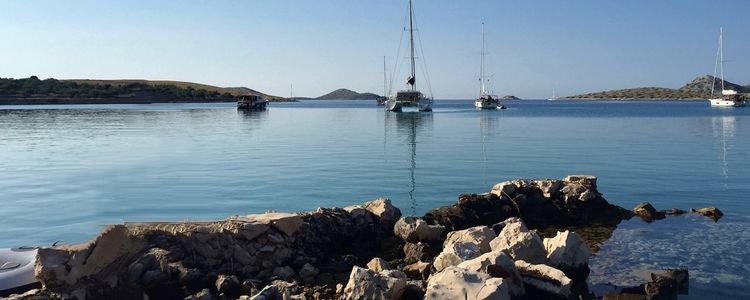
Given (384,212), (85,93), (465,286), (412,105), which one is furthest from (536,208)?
(85,93)

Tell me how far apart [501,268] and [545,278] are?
3.22 ft

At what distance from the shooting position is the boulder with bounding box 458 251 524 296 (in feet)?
30.7

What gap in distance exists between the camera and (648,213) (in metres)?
17.0

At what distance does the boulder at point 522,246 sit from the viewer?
10836mm

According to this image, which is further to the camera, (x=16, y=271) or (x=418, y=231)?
(x=418, y=231)

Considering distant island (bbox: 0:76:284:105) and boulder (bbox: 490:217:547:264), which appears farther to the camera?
distant island (bbox: 0:76:284:105)

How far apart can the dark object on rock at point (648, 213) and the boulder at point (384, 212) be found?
7.20 m

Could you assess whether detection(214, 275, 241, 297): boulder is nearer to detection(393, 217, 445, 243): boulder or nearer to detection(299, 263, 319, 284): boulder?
detection(299, 263, 319, 284): boulder

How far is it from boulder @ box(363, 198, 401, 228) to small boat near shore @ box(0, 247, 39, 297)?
7288 millimetres

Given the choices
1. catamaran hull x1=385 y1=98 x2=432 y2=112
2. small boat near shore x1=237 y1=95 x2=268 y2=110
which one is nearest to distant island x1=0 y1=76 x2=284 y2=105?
small boat near shore x1=237 y1=95 x2=268 y2=110

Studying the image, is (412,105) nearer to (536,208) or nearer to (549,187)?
(549,187)

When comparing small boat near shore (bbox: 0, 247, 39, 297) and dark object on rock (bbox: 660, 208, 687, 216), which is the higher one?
small boat near shore (bbox: 0, 247, 39, 297)

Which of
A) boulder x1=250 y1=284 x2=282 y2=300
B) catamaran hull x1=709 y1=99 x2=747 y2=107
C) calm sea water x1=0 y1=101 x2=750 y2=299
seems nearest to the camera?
boulder x1=250 y1=284 x2=282 y2=300

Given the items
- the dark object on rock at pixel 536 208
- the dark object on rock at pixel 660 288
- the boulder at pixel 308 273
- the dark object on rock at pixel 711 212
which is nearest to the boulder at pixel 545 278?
the dark object on rock at pixel 660 288
